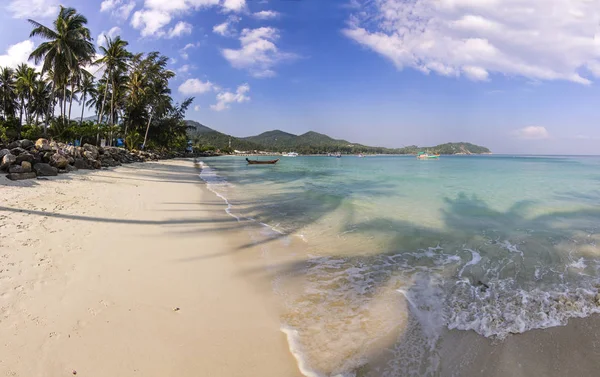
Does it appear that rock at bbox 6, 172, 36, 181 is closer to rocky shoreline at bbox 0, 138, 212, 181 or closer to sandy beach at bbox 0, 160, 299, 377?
rocky shoreline at bbox 0, 138, 212, 181

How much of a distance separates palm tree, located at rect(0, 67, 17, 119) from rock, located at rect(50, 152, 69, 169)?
38.9 meters

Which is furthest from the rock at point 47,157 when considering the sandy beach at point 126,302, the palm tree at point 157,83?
the palm tree at point 157,83

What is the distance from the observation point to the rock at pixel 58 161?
1252 centimetres

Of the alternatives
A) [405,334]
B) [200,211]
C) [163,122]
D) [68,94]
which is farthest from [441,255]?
[163,122]

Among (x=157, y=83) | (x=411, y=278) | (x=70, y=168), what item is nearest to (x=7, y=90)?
(x=157, y=83)

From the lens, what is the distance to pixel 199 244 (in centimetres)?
608

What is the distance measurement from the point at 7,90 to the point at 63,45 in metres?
28.0

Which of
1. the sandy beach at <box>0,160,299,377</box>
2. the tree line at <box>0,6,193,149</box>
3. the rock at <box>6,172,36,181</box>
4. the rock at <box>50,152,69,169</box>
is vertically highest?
the tree line at <box>0,6,193,149</box>

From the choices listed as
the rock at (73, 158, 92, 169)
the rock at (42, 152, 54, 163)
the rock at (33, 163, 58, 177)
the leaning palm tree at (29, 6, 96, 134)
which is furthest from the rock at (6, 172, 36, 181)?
the leaning palm tree at (29, 6, 96, 134)

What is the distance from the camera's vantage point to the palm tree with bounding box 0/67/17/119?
39.3 m

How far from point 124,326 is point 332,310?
2510mm

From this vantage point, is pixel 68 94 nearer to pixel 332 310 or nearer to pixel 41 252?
pixel 41 252

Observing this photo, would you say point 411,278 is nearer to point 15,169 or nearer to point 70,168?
point 15,169

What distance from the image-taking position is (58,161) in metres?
12.7
